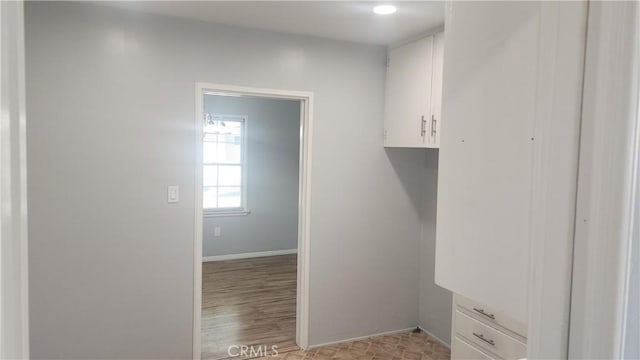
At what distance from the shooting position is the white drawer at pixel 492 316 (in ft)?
7.54

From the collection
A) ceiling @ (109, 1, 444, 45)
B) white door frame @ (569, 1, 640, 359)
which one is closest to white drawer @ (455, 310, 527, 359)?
ceiling @ (109, 1, 444, 45)

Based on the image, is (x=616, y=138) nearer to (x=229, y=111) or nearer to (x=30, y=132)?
(x=30, y=132)

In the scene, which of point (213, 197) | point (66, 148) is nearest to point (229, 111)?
point (213, 197)

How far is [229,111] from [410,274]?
136 inches

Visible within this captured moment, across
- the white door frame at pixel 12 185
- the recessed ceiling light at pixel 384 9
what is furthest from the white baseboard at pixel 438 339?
the white door frame at pixel 12 185

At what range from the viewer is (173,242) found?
3004 millimetres

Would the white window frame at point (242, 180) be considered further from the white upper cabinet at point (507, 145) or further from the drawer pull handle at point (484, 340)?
the white upper cabinet at point (507, 145)

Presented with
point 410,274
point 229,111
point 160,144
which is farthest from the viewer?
point 229,111

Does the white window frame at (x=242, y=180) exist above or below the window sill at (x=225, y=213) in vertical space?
above

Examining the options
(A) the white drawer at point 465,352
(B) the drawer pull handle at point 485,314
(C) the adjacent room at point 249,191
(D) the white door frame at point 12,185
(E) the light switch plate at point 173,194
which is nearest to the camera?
(D) the white door frame at point 12,185

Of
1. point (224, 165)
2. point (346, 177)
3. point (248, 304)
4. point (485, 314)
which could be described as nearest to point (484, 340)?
point (485, 314)

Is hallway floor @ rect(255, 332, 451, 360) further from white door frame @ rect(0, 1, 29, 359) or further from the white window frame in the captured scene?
white door frame @ rect(0, 1, 29, 359)

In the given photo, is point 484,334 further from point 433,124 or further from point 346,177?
point 346,177

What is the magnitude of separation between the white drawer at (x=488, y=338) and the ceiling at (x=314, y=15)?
75.1 inches
